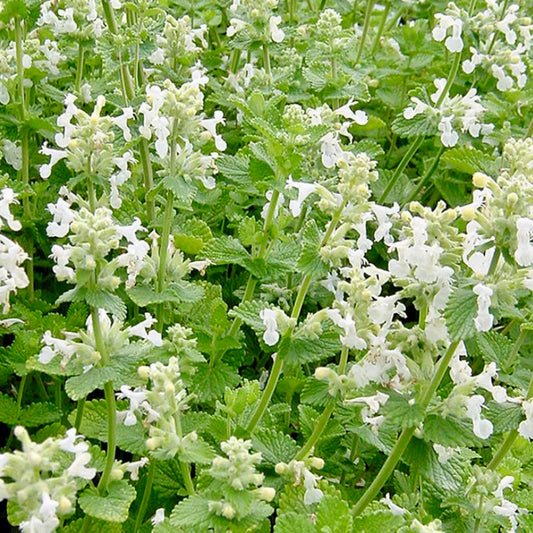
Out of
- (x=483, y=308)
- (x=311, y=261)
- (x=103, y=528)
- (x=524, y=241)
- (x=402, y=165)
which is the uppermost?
(x=524, y=241)

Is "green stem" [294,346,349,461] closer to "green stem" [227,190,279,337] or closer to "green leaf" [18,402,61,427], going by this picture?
"green stem" [227,190,279,337]

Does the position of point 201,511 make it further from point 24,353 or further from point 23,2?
point 23,2

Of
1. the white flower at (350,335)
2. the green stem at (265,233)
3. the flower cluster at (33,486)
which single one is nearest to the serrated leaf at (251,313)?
the green stem at (265,233)

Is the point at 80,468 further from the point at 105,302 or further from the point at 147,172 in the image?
the point at 147,172

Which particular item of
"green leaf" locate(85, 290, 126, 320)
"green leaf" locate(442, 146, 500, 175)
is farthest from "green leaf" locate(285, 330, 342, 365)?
"green leaf" locate(442, 146, 500, 175)

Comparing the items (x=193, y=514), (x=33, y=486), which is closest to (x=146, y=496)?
(x=193, y=514)
